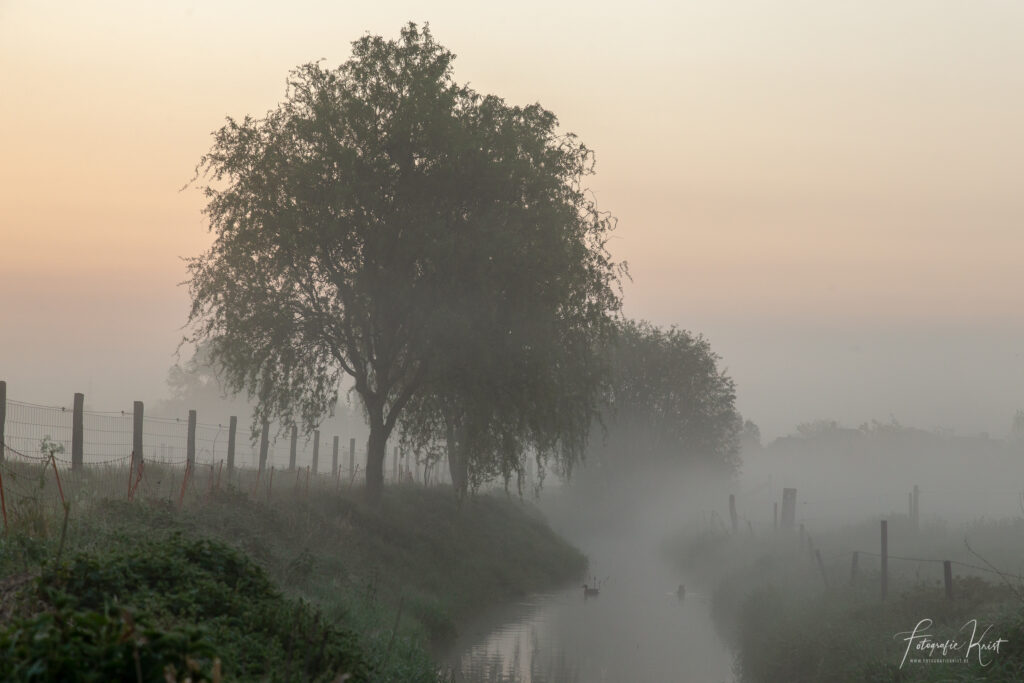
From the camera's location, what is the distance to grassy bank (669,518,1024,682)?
13.2 metres

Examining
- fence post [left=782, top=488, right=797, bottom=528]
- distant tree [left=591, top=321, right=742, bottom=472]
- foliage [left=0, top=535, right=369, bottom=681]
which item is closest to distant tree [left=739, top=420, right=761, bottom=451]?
distant tree [left=591, top=321, right=742, bottom=472]

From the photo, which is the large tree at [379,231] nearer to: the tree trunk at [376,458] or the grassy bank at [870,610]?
the tree trunk at [376,458]

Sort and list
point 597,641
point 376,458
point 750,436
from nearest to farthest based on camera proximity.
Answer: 1. point 597,641
2. point 376,458
3. point 750,436

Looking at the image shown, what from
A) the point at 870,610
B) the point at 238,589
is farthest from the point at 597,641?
the point at 238,589

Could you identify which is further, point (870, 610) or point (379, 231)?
point (379, 231)

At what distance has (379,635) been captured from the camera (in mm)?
14883

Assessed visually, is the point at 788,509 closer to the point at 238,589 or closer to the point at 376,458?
the point at 376,458

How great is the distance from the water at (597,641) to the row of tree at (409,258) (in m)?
4.59

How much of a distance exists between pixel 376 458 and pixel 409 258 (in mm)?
6576

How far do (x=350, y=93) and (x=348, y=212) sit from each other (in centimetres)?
336

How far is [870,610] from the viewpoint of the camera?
56.9 ft
